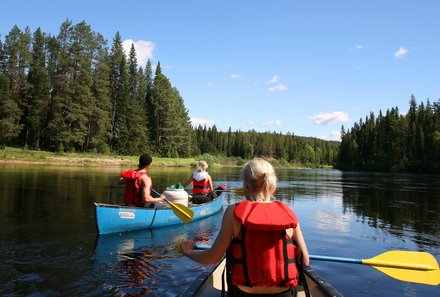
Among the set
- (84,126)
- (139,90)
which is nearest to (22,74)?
(84,126)

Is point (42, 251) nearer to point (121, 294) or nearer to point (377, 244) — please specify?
point (121, 294)

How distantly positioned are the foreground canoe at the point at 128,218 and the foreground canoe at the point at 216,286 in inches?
191

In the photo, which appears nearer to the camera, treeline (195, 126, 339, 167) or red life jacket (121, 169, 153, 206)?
red life jacket (121, 169, 153, 206)

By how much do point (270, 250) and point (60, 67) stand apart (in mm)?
52505

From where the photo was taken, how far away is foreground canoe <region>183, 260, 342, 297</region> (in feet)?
12.2

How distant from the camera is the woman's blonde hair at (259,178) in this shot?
9.55 ft

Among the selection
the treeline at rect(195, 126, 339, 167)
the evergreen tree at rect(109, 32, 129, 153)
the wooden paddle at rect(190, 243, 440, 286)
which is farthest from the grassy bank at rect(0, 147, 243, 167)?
the treeline at rect(195, 126, 339, 167)

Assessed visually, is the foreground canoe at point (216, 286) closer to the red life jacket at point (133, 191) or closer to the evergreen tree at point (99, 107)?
the red life jacket at point (133, 191)

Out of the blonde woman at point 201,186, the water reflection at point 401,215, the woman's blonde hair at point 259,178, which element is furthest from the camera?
the blonde woman at point 201,186

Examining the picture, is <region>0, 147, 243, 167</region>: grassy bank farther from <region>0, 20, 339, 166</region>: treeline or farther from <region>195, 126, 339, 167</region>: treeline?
<region>195, 126, 339, 167</region>: treeline

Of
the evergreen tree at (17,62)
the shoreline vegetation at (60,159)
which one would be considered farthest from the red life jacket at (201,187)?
the evergreen tree at (17,62)

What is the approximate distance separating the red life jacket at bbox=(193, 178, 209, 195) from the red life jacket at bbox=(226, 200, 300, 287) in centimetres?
975

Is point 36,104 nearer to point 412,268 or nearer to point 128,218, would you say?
point 128,218

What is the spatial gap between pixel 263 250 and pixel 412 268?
2.95 meters
